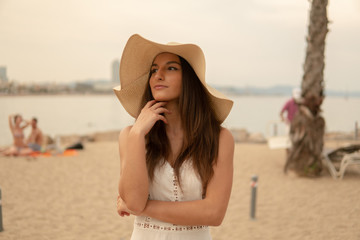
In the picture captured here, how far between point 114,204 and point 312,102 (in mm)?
5419

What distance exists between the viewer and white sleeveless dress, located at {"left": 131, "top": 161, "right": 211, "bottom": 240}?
1739 millimetres

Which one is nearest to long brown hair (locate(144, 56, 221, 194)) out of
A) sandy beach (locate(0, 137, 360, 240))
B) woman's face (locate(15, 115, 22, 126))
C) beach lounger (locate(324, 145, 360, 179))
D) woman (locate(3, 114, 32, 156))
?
sandy beach (locate(0, 137, 360, 240))

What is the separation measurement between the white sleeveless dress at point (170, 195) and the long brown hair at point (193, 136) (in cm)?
3

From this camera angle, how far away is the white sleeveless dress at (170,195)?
1.74 meters

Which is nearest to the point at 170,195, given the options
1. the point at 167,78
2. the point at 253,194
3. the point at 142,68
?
the point at 167,78

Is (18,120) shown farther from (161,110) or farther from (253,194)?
(161,110)

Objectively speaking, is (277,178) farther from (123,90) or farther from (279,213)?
(123,90)

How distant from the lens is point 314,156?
8.11m

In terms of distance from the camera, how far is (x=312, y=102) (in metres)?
7.93

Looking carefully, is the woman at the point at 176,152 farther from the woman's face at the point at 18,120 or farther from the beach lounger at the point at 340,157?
the woman's face at the point at 18,120

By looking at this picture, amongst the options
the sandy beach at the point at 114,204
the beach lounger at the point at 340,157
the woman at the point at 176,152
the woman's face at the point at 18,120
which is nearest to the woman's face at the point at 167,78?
the woman at the point at 176,152

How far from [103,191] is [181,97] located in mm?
6297

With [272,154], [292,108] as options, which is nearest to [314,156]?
[292,108]

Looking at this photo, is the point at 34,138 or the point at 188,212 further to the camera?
the point at 34,138
